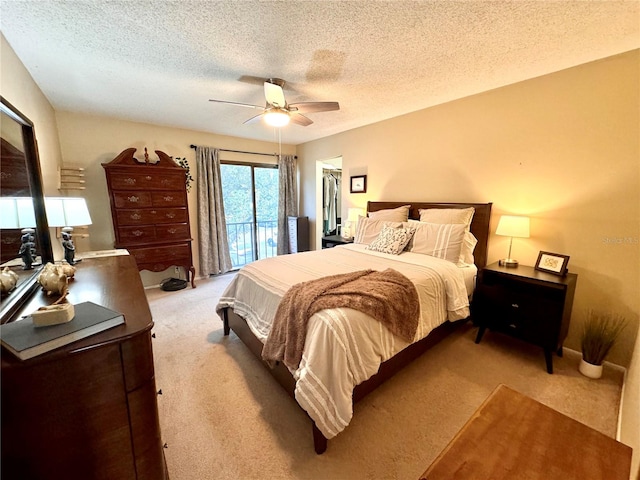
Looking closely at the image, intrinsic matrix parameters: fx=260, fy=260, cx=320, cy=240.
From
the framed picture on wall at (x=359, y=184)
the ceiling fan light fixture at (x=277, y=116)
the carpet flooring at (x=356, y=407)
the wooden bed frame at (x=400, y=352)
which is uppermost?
the ceiling fan light fixture at (x=277, y=116)

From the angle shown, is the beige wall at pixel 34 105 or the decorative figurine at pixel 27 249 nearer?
the decorative figurine at pixel 27 249

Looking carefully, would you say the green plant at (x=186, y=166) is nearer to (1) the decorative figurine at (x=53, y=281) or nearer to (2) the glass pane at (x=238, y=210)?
(2) the glass pane at (x=238, y=210)

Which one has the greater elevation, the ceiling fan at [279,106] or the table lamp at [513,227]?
the ceiling fan at [279,106]

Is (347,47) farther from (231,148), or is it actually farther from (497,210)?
(231,148)

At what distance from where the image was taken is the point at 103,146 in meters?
3.52

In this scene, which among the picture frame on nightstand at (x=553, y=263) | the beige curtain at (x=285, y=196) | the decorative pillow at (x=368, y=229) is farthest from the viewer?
the beige curtain at (x=285, y=196)

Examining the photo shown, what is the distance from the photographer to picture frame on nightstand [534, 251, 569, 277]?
2166 millimetres

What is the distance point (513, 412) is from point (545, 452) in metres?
0.13

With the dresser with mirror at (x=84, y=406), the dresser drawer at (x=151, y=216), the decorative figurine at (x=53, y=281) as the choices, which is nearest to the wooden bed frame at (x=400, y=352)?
the dresser with mirror at (x=84, y=406)

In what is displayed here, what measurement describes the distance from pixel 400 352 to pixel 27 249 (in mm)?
2420

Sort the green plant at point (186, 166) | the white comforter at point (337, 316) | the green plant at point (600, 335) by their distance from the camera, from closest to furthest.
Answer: the white comforter at point (337, 316) → the green plant at point (600, 335) → the green plant at point (186, 166)

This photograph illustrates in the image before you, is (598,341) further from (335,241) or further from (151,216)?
(151,216)

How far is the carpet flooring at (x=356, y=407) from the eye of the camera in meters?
1.42

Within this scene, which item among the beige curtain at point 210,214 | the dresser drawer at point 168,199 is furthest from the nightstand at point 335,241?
the dresser drawer at point 168,199
